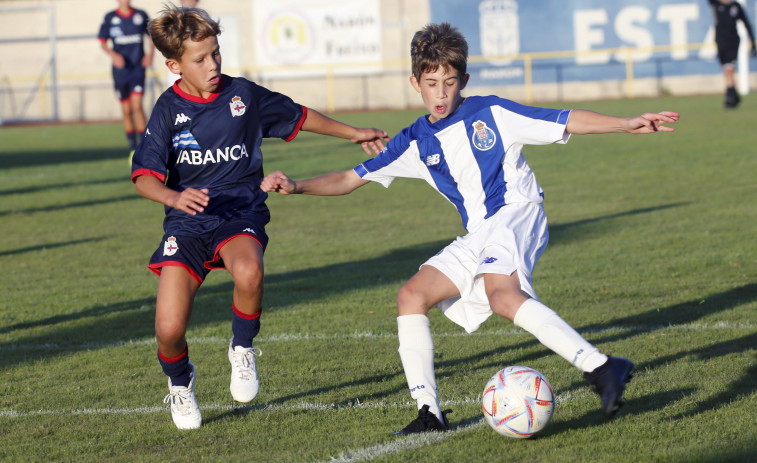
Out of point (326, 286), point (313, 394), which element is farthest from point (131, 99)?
point (313, 394)

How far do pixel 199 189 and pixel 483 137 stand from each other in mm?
1216

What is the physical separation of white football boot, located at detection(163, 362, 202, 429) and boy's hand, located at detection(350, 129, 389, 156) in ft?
4.53

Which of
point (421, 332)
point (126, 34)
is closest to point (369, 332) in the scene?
point (421, 332)

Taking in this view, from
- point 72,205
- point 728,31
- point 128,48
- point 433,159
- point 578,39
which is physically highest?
point 578,39

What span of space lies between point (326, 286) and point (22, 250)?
3422 millimetres

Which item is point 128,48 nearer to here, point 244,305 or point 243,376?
point 244,305

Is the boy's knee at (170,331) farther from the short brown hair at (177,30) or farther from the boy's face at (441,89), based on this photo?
the boy's face at (441,89)

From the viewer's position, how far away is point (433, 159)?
13.4ft

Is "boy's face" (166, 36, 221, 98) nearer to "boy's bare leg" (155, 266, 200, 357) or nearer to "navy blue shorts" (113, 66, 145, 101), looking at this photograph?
"boy's bare leg" (155, 266, 200, 357)

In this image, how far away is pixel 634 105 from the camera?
24859 mm

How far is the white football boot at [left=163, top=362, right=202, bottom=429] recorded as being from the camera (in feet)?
13.2

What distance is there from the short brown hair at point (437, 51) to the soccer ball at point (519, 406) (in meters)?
1.22

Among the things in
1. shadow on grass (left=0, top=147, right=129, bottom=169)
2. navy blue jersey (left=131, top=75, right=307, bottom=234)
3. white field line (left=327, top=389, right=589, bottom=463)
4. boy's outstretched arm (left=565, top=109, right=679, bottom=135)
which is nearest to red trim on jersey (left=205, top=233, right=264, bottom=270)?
navy blue jersey (left=131, top=75, right=307, bottom=234)

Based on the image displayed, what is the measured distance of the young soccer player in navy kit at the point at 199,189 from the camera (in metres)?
4.11
